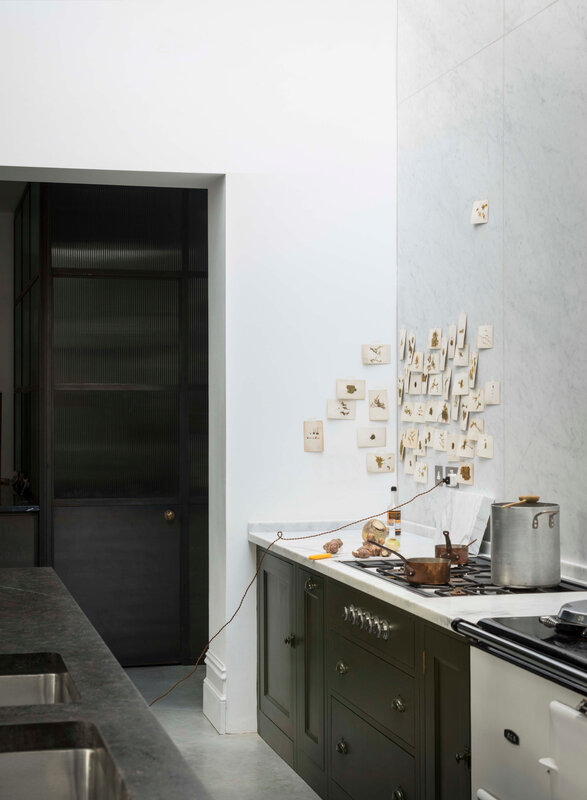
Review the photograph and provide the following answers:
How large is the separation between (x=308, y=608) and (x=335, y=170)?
2.03 meters

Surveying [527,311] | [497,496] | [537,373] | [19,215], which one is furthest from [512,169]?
[19,215]

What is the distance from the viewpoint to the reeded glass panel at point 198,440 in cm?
561

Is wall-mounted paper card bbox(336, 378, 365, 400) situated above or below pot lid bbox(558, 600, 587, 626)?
above

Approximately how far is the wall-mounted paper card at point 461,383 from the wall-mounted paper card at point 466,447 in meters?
0.18

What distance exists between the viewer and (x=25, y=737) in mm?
1247

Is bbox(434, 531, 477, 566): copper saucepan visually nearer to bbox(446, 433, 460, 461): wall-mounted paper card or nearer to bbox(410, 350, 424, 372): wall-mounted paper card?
bbox(446, 433, 460, 461): wall-mounted paper card

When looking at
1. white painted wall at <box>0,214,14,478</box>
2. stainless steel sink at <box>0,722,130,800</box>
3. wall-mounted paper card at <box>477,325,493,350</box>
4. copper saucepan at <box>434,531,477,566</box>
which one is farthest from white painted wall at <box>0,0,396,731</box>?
white painted wall at <box>0,214,14,478</box>

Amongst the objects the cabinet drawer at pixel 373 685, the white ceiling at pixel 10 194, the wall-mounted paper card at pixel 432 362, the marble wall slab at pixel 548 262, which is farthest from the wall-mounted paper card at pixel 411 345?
the white ceiling at pixel 10 194

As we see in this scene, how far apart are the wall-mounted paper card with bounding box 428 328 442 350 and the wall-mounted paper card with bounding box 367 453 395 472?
0.64 metres

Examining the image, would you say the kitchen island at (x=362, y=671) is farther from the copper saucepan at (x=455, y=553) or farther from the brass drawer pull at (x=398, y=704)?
the copper saucepan at (x=455, y=553)

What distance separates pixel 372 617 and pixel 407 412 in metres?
1.53

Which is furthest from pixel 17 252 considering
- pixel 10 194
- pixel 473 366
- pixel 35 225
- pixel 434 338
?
pixel 473 366

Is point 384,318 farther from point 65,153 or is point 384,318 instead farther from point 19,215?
point 19,215

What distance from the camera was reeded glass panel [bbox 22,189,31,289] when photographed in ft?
21.0
